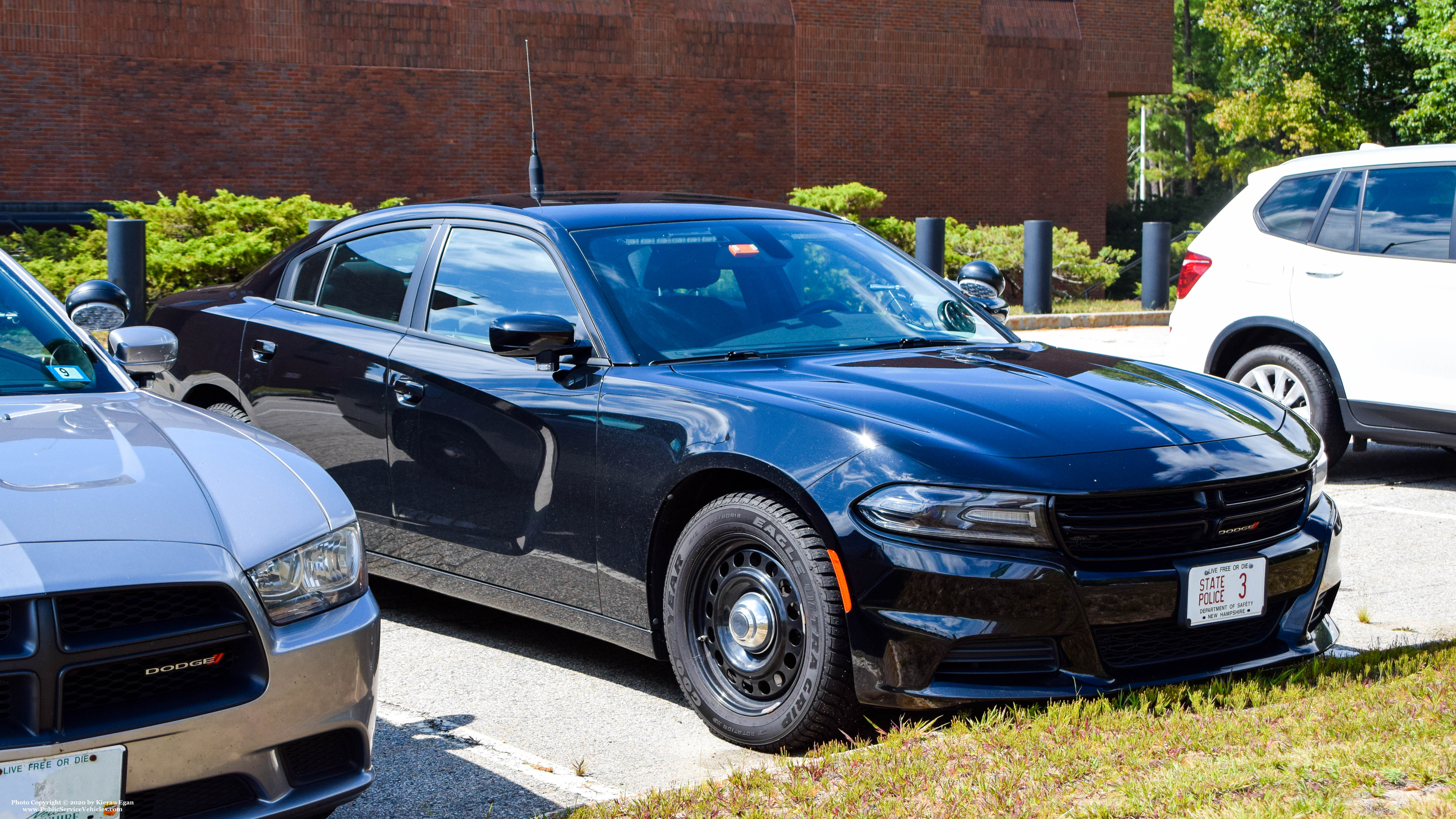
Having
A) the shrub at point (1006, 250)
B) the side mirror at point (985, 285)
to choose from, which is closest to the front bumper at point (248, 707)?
the side mirror at point (985, 285)

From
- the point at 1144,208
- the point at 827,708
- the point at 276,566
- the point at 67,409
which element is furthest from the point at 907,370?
the point at 1144,208

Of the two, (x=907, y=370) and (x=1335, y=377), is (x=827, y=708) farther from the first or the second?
(x=1335, y=377)

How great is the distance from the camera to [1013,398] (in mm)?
4043

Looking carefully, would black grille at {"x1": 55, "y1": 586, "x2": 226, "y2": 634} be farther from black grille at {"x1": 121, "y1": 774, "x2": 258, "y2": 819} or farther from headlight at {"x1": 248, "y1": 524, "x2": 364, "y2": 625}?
black grille at {"x1": 121, "y1": 774, "x2": 258, "y2": 819}

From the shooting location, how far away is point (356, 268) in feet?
18.6

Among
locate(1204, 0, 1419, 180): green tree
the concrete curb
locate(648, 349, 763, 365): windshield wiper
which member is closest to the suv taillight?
locate(648, 349, 763, 365): windshield wiper

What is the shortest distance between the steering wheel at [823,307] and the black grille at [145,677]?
2486 millimetres

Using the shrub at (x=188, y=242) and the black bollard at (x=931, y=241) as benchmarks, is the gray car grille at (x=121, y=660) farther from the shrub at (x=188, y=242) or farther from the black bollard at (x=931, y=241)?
the black bollard at (x=931, y=241)

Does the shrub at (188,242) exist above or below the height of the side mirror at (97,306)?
above

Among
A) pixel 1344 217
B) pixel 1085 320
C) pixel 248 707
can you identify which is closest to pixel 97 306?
pixel 248 707

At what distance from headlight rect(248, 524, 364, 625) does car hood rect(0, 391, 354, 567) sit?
0.03 m

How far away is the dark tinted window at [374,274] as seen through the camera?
17.7 feet

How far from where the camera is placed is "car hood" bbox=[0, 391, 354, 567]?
2809 millimetres

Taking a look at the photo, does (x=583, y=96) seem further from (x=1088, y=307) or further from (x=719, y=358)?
(x=719, y=358)
